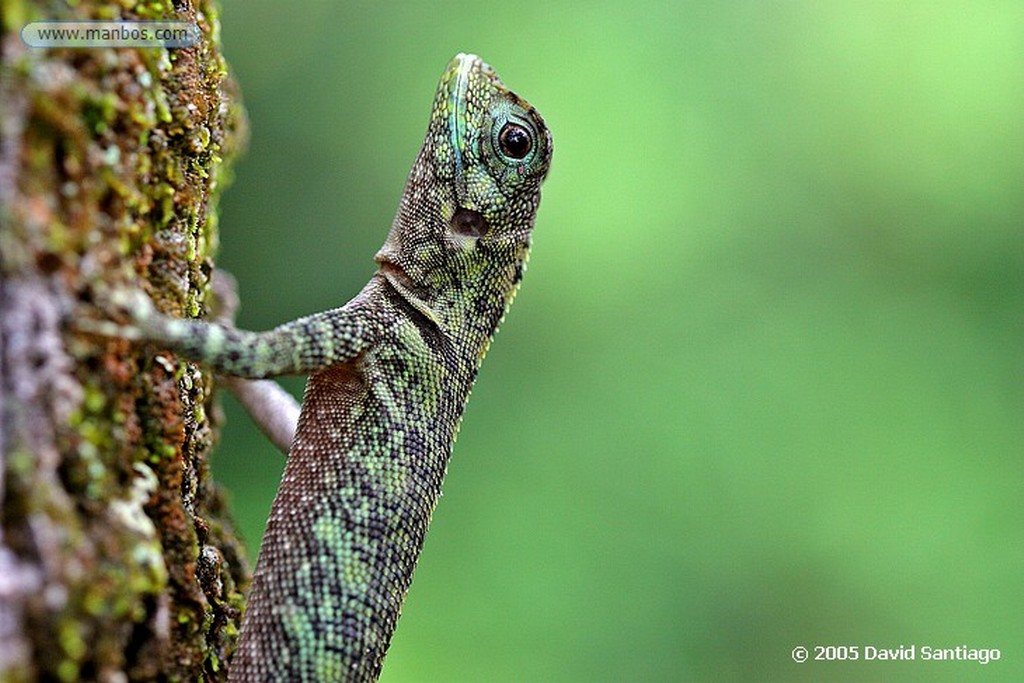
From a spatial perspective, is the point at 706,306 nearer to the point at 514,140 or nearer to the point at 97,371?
the point at 514,140

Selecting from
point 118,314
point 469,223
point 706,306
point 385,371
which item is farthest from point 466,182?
point 706,306

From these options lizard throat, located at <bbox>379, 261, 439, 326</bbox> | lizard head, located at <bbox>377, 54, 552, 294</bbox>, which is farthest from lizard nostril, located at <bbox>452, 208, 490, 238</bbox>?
lizard throat, located at <bbox>379, 261, 439, 326</bbox>

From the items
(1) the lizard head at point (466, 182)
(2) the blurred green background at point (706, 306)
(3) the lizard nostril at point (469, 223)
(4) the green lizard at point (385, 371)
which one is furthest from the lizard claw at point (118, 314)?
(2) the blurred green background at point (706, 306)

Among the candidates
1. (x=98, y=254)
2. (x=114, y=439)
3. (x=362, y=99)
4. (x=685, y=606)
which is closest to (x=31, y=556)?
(x=114, y=439)

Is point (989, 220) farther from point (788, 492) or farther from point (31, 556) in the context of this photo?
point (31, 556)

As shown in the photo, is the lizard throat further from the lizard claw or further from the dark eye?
the lizard claw

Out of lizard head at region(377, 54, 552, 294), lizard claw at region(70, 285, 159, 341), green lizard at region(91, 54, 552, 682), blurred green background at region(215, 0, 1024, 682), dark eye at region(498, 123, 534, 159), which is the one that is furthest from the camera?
blurred green background at region(215, 0, 1024, 682)
